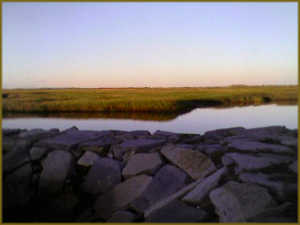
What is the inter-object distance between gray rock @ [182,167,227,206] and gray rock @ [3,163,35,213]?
2319 mm

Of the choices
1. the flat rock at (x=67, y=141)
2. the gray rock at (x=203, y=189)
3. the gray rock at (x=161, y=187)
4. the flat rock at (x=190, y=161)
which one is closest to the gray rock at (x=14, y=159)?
the flat rock at (x=67, y=141)

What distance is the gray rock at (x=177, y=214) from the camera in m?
3.02

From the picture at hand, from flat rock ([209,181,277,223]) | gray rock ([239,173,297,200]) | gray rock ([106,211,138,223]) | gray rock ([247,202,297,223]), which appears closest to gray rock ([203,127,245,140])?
gray rock ([239,173,297,200])

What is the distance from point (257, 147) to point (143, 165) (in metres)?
1.60

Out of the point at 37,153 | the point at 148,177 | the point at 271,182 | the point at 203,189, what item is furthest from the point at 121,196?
the point at 271,182

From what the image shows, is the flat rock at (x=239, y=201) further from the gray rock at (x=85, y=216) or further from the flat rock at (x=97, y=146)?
the flat rock at (x=97, y=146)

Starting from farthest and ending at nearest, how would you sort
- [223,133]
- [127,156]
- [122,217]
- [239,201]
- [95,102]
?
[95,102] → [223,133] → [127,156] → [122,217] → [239,201]

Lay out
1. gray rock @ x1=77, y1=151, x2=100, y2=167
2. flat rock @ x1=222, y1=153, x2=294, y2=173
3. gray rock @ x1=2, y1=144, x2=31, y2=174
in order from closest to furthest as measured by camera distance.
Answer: flat rock @ x1=222, y1=153, x2=294, y2=173, gray rock @ x1=2, y1=144, x2=31, y2=174, gray rock @ x1=77, y1=151, x2=100, y2=167

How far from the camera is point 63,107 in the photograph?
32.1 feet

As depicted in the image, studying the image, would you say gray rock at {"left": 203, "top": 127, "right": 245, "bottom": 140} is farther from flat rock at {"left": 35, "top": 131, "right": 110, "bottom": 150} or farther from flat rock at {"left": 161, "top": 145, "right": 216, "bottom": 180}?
flat rock at {"left": 35, "top": 131, "right": 110, "bottom": 150}

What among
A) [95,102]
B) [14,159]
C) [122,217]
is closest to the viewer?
[122,217]

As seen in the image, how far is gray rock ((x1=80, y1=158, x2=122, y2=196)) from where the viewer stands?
4227mm

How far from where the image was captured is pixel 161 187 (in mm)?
3807

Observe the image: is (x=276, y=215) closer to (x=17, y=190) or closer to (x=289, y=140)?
(x=289, y=140)
